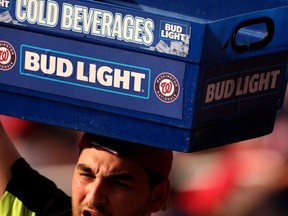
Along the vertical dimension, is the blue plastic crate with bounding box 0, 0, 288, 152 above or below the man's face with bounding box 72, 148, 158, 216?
above

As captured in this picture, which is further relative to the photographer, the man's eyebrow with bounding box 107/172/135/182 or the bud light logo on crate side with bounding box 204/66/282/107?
the man's eyebrow with bounding box 107/172/135/182

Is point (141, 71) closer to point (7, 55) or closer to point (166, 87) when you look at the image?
point (166, 87)

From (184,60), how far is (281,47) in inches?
18.6

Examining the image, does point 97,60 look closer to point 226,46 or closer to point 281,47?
point 226,46


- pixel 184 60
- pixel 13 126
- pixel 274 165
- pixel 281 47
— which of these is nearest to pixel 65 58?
pixel 184 60

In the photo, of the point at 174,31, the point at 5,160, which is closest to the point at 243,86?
the point at 174,31

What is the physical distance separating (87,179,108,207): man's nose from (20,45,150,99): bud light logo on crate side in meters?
0.31

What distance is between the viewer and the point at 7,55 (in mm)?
3395

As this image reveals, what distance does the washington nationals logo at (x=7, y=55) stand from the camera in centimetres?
339

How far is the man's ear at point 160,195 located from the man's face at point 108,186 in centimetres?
6

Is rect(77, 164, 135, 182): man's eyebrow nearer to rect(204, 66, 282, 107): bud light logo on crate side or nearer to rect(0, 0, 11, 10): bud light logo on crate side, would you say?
rect(204, 66, 282, 107): bud light logo on crate side

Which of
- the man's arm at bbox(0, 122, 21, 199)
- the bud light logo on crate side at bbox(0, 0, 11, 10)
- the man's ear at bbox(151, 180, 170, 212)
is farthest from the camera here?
the man's arm at bbox(0, 122, 21, 199)

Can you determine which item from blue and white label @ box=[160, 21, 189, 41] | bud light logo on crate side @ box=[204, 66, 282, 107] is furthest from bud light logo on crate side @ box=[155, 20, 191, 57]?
bud light logo on crate side @ box=[204, 66, 282, 107]

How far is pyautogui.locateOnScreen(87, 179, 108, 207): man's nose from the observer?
340cm
